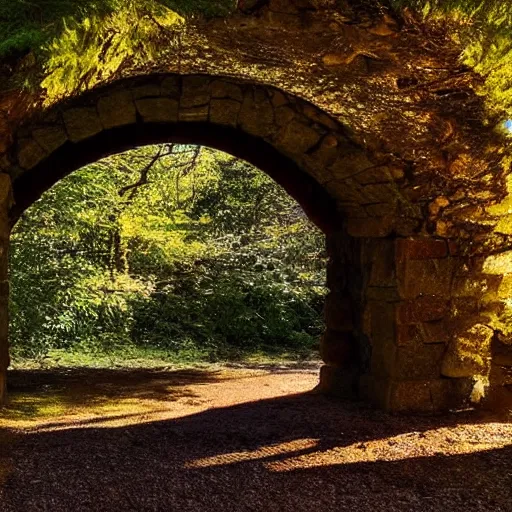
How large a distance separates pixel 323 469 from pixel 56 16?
252cm

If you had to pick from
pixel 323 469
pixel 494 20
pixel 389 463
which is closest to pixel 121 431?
pixel 323 469

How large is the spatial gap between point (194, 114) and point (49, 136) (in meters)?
1.01

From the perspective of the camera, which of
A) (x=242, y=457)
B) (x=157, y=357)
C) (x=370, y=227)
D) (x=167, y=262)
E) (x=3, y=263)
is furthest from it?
(x=167, y=262)

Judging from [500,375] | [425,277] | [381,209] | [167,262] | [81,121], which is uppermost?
[81,121]

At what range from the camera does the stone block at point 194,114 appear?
480 centimetres

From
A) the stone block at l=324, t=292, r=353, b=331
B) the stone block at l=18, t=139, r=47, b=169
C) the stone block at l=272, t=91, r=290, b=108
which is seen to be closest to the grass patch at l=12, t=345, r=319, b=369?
the stone block at l=324, t=292, r=353, b=331

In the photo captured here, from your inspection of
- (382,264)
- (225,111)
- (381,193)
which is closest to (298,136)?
(225,111)

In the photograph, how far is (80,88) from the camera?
11.1ft

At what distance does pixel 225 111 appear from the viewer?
4.79 metres

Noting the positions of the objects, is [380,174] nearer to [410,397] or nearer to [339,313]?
[339,313]

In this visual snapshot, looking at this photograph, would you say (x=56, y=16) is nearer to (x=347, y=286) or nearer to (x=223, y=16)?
(x=223, y=16)

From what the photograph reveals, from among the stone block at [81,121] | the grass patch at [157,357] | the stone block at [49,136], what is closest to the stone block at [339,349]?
the stone block at [81,121]

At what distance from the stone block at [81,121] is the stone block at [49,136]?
0.17 ft

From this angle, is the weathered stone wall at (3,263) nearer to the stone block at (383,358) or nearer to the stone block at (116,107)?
the stone block at (116,107)
